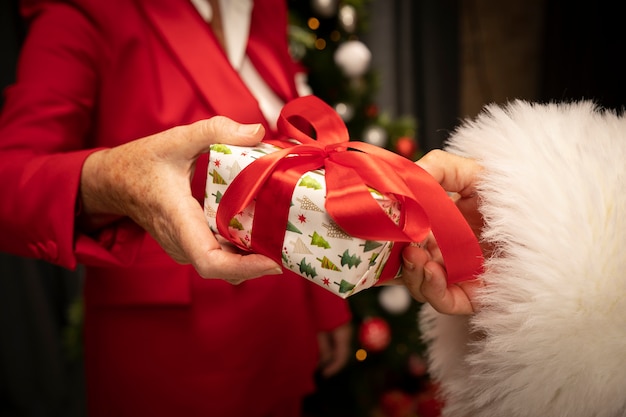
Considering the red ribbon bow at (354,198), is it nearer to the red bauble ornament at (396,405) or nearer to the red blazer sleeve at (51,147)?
the red blazer sleeve at (51,147)

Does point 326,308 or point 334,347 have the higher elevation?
point 326,308

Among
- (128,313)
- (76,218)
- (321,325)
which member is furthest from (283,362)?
(76,218)

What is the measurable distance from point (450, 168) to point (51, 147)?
24.0 inches

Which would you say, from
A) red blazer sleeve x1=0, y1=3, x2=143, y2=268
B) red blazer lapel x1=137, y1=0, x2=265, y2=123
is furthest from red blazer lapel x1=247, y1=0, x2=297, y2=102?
red blazer sleeve x1=0, y1=3, x2=143, y2=268

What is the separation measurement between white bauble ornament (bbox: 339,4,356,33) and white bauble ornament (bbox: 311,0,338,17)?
30mm

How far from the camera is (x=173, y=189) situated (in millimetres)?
562

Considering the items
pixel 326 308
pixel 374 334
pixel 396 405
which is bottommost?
pixel 396 405

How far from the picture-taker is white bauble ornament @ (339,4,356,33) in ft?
4.70

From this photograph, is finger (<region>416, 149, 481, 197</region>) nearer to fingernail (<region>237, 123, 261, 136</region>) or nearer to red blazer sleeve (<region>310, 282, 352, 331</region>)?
fingernail (<region>237, 123, 261, 136</region>)

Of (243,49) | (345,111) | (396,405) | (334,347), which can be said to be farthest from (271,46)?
(396,405)

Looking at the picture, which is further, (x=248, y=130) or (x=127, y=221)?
(x=127, y=221)

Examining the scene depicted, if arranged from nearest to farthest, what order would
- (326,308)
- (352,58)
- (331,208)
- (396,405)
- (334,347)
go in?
(331,208) → (326,308) → (334,347) → (352,58) → (396,405)

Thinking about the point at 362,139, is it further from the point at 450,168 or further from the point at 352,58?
the point at 450,168

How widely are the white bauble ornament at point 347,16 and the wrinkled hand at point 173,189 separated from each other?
106 cm
